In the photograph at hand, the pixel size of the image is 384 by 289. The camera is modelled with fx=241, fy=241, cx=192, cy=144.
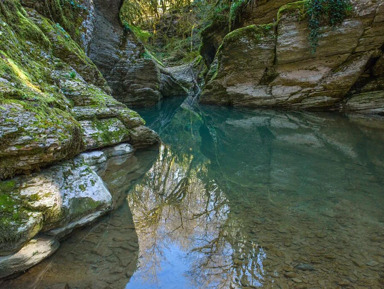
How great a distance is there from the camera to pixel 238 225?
3.05 meters

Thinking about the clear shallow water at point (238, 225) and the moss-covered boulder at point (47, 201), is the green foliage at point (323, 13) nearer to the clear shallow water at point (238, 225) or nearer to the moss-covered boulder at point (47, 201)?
the clear shallow water at point (238, 225)

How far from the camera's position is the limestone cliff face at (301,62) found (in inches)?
356

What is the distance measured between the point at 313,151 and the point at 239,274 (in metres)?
4.38

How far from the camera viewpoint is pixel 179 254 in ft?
8.64

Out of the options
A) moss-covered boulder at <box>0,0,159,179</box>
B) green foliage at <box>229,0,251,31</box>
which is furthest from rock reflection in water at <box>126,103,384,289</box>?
green foliage at <box>229,0,251,31</box>

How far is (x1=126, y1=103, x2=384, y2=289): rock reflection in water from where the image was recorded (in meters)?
2.29

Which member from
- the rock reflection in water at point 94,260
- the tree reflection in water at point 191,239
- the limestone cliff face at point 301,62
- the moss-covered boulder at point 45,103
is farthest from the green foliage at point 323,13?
the rock reflection in water at point 94,260

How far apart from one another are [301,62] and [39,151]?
1059 centimetres

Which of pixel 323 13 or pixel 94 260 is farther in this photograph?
pixel 323 13

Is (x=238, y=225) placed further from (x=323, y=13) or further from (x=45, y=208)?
(x=323, y=13)

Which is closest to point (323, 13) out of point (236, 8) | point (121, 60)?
point (236, 8)

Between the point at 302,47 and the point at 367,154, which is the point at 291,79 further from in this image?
the point at 367,154

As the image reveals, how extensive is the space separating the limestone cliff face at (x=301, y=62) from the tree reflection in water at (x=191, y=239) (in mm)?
8377

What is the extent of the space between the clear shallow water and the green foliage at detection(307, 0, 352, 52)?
5.31 m
